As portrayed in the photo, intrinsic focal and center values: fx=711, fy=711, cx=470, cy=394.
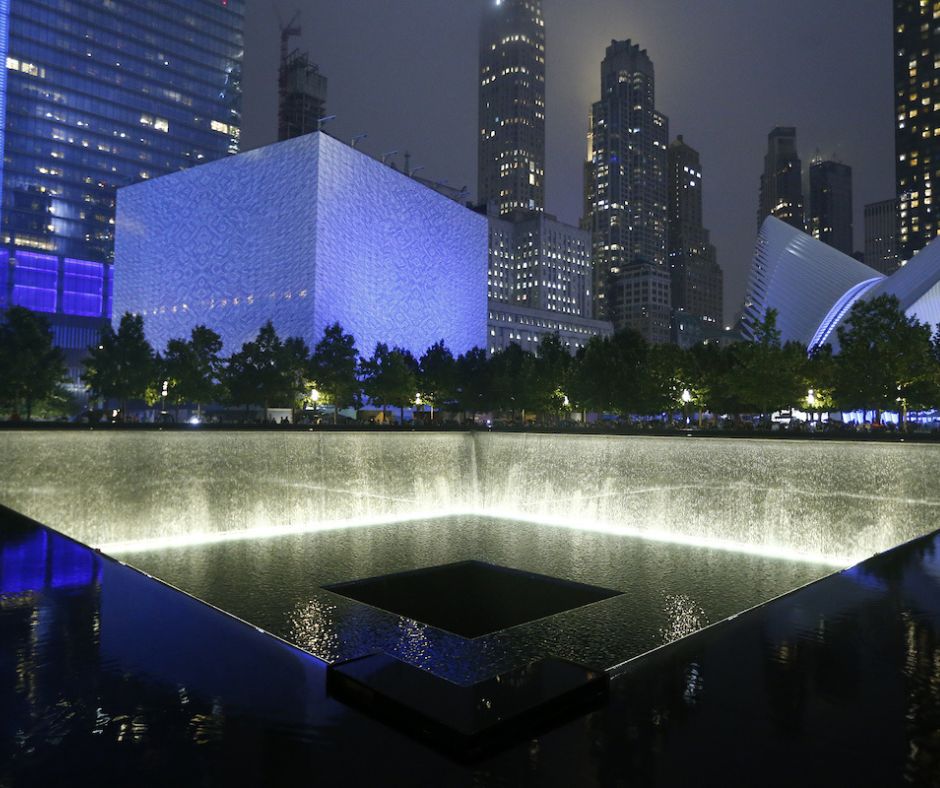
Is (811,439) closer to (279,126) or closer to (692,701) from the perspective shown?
(692,701)

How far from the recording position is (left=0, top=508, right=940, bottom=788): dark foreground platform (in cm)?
310

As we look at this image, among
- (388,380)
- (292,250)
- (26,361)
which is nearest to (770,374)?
(388,380)

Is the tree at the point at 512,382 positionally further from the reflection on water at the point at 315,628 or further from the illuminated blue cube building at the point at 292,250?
the reflection on water at the point at 315,628

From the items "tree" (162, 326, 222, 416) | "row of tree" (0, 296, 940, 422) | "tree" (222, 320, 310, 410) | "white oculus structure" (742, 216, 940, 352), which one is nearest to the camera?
"row of tree" (0, 296, 940, 422)

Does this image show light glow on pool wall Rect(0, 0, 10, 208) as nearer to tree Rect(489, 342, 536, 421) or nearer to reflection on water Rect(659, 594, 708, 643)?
tree Rect(489, 342, 536, 421)

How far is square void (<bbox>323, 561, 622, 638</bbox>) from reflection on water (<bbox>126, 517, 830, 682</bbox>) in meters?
0.44

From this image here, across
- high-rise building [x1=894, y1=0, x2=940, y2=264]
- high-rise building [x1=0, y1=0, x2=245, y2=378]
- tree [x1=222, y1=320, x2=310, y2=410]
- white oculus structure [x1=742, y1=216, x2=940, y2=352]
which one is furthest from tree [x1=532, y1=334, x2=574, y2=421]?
high-rise building [x1=894, y1=0, x2=940, y2=264]

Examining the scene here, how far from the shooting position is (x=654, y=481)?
2447 cm

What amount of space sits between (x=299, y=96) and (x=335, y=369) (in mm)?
121302

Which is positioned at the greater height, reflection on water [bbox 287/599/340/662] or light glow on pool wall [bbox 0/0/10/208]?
light glow on pool wall [bbox 0/0/10/208]

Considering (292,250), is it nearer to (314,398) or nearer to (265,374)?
(314,398)

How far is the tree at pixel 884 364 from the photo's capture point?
42188 millimetres

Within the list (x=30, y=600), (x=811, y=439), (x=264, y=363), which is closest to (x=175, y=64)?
(x=264, y=363)

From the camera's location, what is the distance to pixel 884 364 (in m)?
42.5
